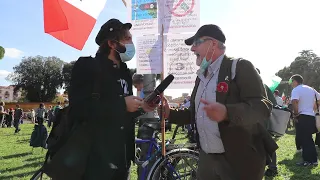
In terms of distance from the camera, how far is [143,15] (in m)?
5.03

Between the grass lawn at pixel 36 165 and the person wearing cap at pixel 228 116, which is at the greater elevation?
the person wearing cap at pixel 228 116

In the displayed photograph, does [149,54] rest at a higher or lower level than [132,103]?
higher

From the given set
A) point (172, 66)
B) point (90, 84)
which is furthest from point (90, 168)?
point (172, 66)

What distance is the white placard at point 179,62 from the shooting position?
16.2 ft

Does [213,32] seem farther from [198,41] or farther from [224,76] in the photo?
[224,76]

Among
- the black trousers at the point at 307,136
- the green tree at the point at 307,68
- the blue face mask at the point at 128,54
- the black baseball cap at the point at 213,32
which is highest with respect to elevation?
the green tree at the point at 307,68

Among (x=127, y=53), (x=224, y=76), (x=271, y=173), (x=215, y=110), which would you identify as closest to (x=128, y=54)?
(x=127, y=53)

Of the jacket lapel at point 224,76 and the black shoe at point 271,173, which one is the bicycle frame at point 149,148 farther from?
the black shoe at point 271,173

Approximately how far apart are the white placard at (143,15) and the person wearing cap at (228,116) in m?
2.36

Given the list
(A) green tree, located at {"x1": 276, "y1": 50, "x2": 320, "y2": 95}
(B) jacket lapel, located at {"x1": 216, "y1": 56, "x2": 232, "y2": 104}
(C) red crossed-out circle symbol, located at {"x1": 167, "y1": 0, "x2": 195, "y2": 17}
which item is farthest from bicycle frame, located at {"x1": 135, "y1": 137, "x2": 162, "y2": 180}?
(A) green tree, located at {"x1": 276, "y1": 50, "x2": 320, "y2": 95}

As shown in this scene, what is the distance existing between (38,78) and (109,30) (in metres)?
75.7

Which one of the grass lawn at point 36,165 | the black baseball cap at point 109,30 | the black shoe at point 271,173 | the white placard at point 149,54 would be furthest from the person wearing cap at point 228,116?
the black shoe at point 271,173

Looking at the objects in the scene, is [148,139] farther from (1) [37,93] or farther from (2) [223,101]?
(1) [37,93]

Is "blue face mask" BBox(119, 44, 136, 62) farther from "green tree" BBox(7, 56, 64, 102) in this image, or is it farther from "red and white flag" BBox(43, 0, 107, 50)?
"green tree" BBox(7, 56, 64, 102)
